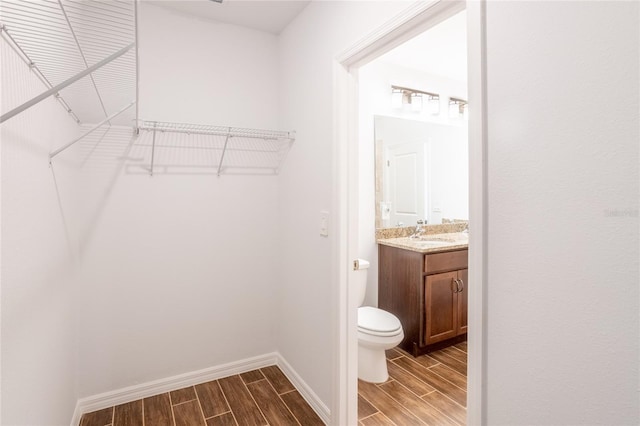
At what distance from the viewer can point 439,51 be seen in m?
2.68

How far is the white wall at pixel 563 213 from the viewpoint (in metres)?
0.73

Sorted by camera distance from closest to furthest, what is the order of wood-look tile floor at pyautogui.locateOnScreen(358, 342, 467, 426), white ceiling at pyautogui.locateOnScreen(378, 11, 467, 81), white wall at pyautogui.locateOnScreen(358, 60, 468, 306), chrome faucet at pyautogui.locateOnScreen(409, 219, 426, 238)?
wood-look tile floor at pyautogui.locateOnScreen(358, 342, 467, 426)
white ceiling at pyautogui.locateOnScreen(378, 11, 467, 81)
white wall at pyautogui.locateOnScreen(358, 60, 468, 306)
chrome faucet at pyautogui.locateOnScreen(409, 219, 426, 238)

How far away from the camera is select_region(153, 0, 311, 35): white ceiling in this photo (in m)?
2.04

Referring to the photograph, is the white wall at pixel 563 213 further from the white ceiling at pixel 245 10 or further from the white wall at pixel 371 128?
the white wall at pixel 371 128

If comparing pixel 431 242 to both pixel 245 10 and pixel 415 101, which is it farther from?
pixel 245 10

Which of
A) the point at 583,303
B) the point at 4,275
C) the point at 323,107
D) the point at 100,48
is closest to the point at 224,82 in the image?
the point at 323,107

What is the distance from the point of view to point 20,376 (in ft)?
3.35

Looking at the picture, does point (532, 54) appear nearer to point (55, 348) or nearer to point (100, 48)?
point (100, 48)

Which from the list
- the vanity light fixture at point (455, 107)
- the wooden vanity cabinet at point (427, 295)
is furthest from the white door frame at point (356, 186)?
the vanity light fixture at point (455, 107)

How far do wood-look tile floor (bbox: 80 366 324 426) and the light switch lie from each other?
107 centimetres

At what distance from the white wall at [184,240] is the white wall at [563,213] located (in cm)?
176

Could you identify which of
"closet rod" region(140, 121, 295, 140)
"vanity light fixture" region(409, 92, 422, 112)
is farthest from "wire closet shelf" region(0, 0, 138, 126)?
"vanity light fixture" region(409, 92, 422, 112)

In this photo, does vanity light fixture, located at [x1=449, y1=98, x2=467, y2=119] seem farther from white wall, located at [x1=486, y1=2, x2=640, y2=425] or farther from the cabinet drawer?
white wall, located at [x1=486, y1=2, x2=640, y2=425]

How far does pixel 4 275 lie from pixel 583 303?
5.02 ft
